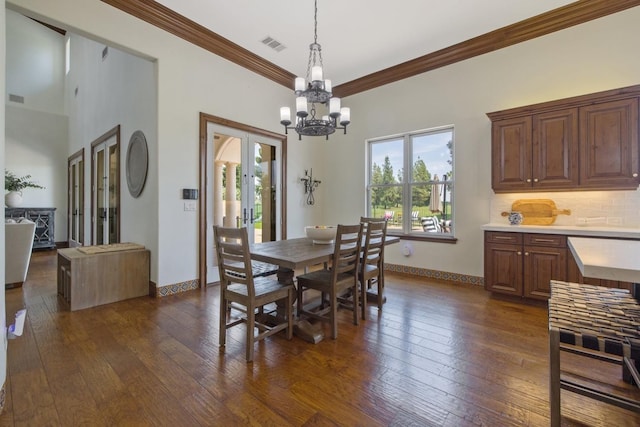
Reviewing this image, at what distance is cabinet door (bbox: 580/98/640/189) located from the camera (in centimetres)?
293

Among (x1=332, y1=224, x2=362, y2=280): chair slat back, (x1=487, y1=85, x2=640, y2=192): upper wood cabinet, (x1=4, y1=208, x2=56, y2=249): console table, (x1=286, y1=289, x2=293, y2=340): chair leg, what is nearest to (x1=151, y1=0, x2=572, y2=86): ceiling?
(x1=487, y1=85, x2=640, y2=192): upper wood cabinet

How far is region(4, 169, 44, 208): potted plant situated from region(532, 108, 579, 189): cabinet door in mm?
8464

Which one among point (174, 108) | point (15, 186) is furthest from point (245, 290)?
point (15, 186)

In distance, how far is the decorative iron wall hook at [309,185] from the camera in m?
5.54

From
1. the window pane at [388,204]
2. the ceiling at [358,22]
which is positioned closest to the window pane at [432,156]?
A: the window pane at [388,204]

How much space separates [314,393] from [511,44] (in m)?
4.67

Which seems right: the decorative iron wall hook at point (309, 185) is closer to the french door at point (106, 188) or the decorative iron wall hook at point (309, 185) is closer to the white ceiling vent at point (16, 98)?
the french door at point (106, 188)

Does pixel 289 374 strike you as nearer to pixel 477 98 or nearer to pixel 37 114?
pixel 477 98

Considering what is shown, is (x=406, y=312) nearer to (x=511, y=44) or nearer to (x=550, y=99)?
(x=550, y=99)

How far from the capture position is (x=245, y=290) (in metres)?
2.27

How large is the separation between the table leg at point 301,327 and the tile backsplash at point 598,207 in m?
3.23

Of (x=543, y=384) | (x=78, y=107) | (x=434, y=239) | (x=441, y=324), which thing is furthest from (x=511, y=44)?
(x=78, y=107)

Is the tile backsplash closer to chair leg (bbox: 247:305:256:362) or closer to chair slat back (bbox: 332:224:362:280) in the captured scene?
chair slat back (bbox: 332:224:362:280)

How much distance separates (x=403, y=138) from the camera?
488 centimetres
